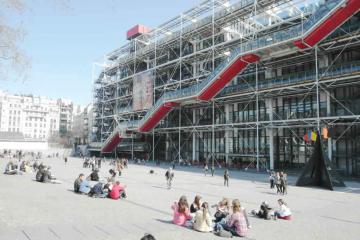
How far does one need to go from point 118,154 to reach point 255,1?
31583 mm

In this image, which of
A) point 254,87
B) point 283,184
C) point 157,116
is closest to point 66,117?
point 157,116

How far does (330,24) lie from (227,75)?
9568 millimetres

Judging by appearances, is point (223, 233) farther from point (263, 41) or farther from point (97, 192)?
point (263, 41)

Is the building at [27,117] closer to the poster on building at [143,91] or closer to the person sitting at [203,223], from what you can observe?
the poster on building at [143,91]

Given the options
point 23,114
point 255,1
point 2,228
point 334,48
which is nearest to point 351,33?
point 334,48

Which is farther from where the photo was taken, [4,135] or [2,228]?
[4,135]

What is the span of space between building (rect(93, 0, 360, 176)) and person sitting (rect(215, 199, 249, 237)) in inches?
671

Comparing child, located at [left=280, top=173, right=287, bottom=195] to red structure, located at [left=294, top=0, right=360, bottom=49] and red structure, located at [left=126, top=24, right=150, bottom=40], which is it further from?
red structure, located at [left=126, top=24, right=150, bottom=40]

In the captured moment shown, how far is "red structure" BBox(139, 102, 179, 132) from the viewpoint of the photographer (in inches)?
1431

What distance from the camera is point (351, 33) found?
23.2 meters

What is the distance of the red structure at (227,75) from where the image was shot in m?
28.3

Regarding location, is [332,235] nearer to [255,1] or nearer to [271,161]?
[271,161]

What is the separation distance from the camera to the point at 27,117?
114 m

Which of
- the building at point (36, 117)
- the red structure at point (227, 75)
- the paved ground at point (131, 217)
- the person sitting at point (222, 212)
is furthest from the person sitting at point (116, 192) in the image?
the building at point (36, 117)
